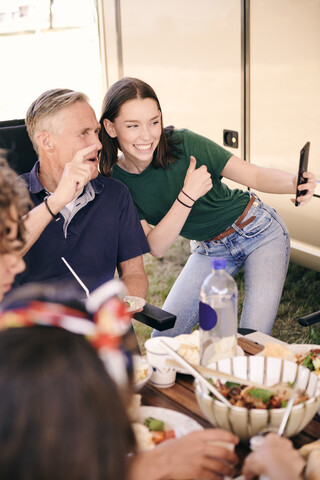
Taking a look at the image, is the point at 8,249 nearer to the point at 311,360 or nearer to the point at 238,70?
the point at 311,360

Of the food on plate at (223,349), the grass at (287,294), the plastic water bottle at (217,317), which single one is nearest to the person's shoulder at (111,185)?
the plastic water bottle at (217,317)

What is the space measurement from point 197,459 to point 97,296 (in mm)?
377

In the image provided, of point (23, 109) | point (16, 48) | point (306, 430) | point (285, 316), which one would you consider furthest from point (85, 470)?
point (16, 48)

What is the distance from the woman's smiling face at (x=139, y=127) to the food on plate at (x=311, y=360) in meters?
1.07

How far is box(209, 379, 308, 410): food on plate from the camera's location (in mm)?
1246

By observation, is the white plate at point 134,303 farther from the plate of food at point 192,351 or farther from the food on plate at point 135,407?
the food on plate at point 135,407

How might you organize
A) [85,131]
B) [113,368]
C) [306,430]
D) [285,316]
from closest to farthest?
[113,368], [306,430], [85,131], [285,316]

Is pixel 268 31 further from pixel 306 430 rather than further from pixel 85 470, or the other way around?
pixel 85 470

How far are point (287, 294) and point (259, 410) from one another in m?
2.75

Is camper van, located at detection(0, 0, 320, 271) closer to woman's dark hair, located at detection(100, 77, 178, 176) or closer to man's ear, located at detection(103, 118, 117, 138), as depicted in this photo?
woman's dark hair, located at detection(100, 77, 178, 176)

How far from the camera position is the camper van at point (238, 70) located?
2.99m

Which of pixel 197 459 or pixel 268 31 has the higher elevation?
pixel 268 31

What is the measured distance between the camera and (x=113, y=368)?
0.78 metres

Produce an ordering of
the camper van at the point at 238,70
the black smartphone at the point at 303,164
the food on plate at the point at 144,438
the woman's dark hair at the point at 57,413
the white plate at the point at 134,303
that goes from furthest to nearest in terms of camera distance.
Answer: the camper van at the point at 238,70 → the black smartphone at the point at 303,164 → the white plate at the point at 134,303 → the food on plate at the point at 144,438 → the woman's dark hair at the point at 57,413
